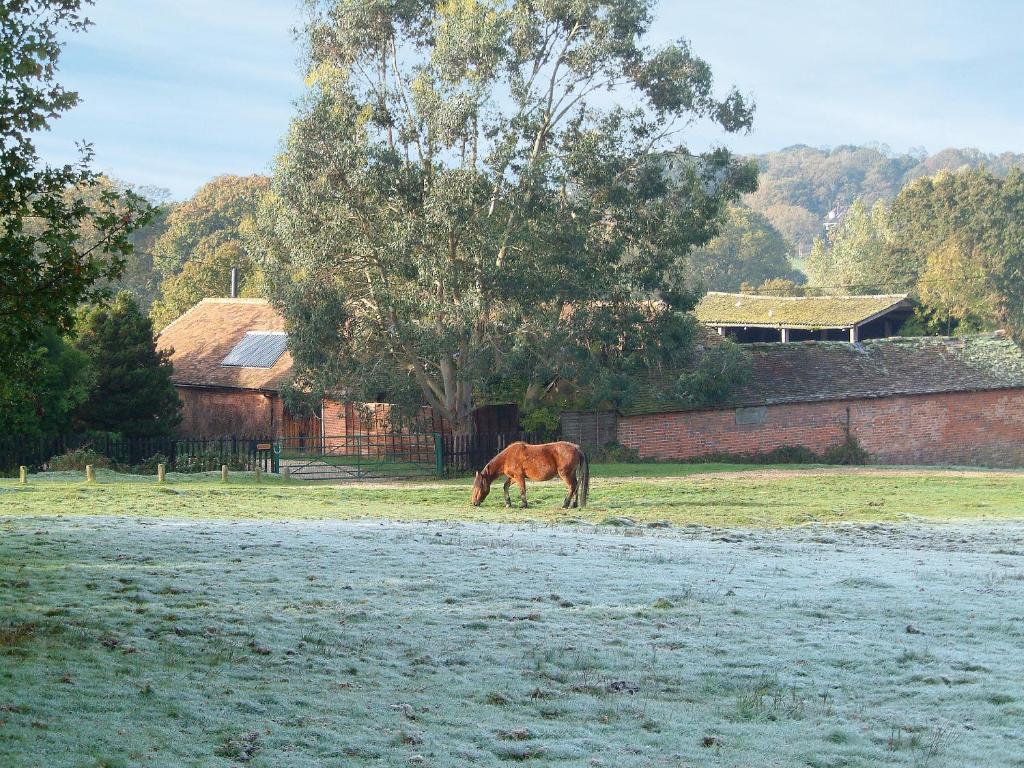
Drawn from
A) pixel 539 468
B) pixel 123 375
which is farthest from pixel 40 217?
pixel 123 375

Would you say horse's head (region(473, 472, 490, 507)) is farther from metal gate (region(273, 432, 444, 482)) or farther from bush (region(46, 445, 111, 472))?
bush (region(46, 445, 111, 472))

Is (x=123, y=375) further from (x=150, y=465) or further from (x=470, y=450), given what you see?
(x=470, y=450)

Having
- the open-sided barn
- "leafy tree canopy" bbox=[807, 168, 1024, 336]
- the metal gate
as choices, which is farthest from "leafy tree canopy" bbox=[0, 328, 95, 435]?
"leafy tree canopy" bbox=[807, 168, 1024, 336]

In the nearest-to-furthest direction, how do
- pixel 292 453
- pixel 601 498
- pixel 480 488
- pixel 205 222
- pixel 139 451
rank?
pixel 480 488
pixel 601 498
pixel 139 451
pixel 292 453
pixel 205 222

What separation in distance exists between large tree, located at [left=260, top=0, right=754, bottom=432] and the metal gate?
2.01 m

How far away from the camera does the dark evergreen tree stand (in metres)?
39.6

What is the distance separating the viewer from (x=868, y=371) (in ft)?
165

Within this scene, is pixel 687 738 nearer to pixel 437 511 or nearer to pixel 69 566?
pixel 69 566

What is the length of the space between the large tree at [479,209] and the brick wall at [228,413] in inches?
305

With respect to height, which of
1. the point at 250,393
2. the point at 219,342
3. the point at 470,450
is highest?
the point at 219,342

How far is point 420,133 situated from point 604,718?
32.3 meters

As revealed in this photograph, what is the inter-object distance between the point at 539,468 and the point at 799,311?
4080cm

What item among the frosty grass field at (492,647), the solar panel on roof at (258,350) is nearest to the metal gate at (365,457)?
the solar panel on roof at (258,350)

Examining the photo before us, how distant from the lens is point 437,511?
84.6ft
